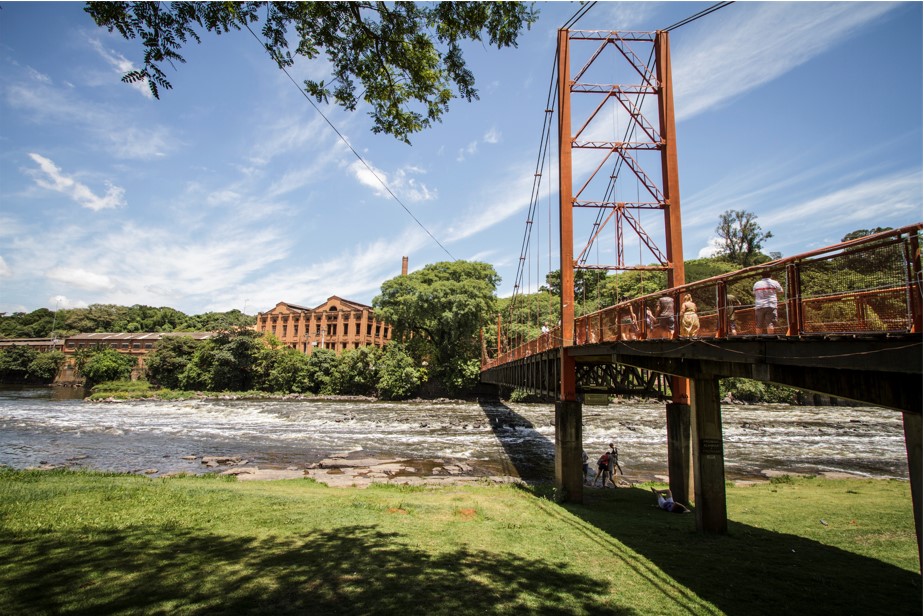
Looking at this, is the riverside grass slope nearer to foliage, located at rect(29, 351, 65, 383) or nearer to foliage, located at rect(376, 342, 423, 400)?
foliage, located at rect(376, 342, 423, 400)

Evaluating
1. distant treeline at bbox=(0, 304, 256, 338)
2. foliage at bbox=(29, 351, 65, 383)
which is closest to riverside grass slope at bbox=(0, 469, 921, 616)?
foliage at bbox=(29, 351, 65, 383)

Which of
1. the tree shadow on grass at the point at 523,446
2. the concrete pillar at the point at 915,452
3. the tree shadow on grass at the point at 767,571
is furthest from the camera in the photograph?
the tree shadow on grass at the point at 523,446

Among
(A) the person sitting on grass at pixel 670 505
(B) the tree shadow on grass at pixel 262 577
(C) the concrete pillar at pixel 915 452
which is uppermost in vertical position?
(C) the concrete pillar at pixel 915 452

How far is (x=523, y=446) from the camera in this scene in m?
23.5

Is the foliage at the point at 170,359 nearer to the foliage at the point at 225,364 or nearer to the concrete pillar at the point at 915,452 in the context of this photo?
the foliage at the point at 225,364

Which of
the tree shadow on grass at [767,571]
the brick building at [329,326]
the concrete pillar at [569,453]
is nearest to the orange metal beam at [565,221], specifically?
the concrete pillar at [569,453]

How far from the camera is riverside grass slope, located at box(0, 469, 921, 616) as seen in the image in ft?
17.8

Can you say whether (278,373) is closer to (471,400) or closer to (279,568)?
(471,400)

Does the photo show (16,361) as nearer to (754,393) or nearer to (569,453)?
(569,453)

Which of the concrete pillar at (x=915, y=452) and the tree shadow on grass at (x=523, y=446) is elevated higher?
the concrete pillar at (x=915, y=452)

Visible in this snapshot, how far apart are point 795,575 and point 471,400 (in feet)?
140

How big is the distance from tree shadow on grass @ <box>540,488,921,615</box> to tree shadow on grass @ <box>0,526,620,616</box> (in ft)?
6.43

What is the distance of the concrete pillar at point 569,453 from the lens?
13.1 meters

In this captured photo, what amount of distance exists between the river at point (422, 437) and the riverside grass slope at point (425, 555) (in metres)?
7.34
